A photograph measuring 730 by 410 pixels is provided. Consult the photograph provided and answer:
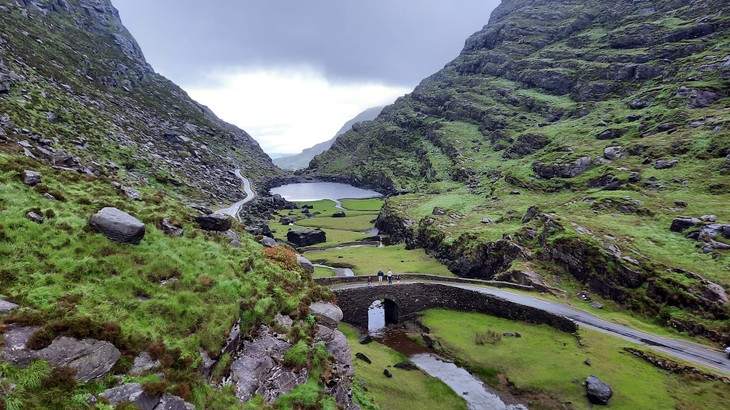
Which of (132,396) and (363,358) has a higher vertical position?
(132,396)

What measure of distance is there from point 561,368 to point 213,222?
37.2 m

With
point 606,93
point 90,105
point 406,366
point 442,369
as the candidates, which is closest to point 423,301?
point 442,369

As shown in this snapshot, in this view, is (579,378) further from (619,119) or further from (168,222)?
(619,119)

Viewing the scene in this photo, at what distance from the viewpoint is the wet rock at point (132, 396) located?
1209 centimetres

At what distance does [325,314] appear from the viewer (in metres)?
25.2

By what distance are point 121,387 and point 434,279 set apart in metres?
52.3

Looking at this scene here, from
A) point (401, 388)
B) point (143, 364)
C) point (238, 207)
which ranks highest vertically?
point (143, 364)

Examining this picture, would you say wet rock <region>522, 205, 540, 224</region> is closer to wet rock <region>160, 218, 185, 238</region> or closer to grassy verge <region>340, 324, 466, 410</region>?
grassy verge <region>340, 324, 466, 410</region>

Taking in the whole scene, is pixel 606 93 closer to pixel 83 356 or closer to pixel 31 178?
pixel 31 178

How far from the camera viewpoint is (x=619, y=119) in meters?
115

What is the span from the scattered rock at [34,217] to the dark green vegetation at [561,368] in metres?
41.9

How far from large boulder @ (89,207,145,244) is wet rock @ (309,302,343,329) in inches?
456

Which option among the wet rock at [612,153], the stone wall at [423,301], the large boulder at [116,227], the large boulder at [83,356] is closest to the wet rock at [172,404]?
the large boulder at [83,356]

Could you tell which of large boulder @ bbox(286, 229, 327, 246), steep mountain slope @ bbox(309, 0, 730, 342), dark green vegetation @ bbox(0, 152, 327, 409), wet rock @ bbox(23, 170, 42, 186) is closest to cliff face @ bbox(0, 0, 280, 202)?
wet rock @ bbox(23, 170, 42, 186)
